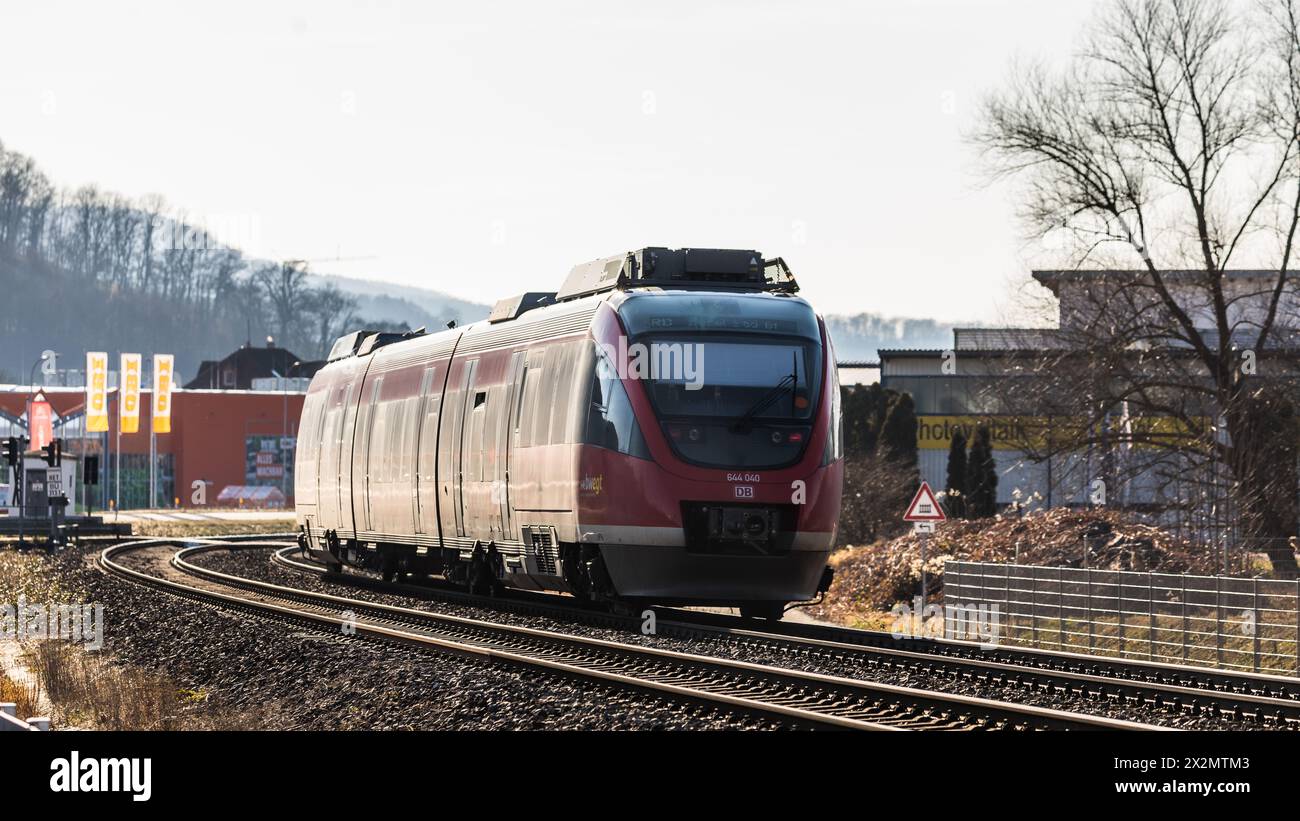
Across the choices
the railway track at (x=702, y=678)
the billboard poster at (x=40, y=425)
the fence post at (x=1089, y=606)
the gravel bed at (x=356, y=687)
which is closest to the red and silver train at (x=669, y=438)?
the railway track at (x=702, y=678)

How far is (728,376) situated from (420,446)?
28.7 feet

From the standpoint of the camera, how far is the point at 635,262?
21266 millimetres

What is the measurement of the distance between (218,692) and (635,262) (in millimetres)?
7924

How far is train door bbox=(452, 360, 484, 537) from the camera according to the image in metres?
24.6

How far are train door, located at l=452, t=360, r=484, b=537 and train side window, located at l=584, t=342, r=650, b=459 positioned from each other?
4.96 meters

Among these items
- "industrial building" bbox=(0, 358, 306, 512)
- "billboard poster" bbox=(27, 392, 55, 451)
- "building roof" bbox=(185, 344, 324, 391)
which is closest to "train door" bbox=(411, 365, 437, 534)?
"billboard poster" bbox=(27, 392, 55, 451)

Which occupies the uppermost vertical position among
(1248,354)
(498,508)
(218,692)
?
(1248,354)

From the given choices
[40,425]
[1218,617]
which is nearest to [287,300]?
[40,425]

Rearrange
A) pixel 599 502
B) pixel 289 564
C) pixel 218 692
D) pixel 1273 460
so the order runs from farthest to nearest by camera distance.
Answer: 1. pixel 289 564
2. pixel 1273 460
3. pixel 599 502
4. pixel 218 692

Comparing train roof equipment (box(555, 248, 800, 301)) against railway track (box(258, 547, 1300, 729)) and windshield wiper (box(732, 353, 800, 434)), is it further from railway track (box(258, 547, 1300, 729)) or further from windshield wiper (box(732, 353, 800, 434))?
railway track (box(258, 547, 1300, 729))
